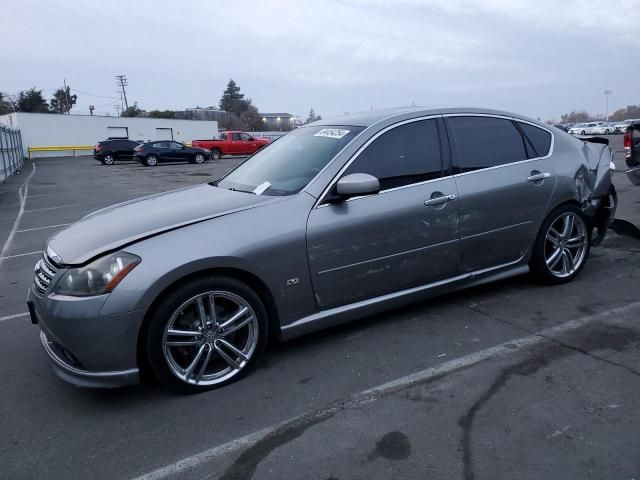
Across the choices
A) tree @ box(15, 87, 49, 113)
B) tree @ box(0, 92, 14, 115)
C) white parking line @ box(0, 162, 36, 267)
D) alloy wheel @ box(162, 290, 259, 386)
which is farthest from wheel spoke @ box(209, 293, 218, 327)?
tree @ box(15, 87, 49, 113)

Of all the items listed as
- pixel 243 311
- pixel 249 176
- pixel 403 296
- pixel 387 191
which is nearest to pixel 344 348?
pixel 403 296

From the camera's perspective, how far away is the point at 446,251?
4008 mm

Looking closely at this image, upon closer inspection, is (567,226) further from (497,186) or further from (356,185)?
(356,185)

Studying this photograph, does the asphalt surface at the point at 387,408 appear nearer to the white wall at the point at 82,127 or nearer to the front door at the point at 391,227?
the front door at the point at 391,227

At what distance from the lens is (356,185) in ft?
11.3

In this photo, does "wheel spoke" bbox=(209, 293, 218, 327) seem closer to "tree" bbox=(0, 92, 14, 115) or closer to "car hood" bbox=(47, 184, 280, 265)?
A: "car hood" bbox=(47, 184, 280, 265)

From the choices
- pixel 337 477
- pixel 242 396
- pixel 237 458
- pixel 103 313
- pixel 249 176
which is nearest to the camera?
pixel 337 477

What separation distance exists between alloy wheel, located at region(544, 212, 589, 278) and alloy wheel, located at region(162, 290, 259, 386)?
9.49ft

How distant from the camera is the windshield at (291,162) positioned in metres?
3.75

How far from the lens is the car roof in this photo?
13.4 ft

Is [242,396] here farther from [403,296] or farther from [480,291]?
[480,291]

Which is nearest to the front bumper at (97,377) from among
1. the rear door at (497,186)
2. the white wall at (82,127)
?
the rear door at (497,186)

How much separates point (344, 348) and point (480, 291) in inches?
67.5

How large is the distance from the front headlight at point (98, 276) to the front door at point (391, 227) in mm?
1136
